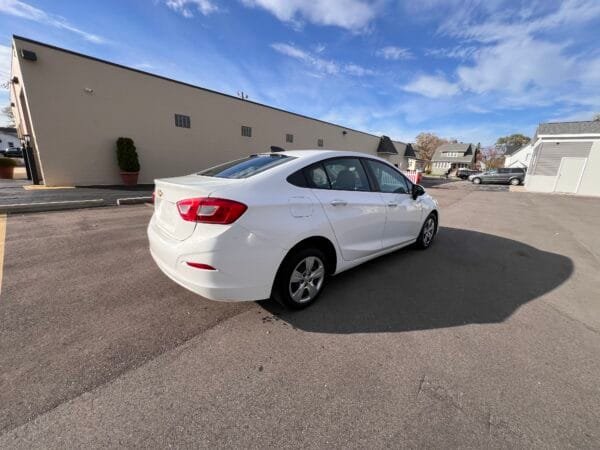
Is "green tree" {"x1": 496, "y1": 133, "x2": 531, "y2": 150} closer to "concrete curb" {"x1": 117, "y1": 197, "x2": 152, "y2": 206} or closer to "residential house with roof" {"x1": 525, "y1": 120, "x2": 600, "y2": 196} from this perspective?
"residential house with roof" {"x1": 525, "y1": 120, "x2": 600, "y2": 196}

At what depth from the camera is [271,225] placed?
228 cm

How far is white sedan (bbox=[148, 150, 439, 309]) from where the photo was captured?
2148mm

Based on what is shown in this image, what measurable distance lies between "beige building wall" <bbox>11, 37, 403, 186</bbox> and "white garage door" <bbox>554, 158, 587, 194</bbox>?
68.7 feet

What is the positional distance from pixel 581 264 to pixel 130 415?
644 centimetres

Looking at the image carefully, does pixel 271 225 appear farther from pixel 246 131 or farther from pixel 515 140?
pixel 515 140

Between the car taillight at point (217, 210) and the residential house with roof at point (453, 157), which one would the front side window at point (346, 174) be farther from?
the residential house with roof at point (453, 157)

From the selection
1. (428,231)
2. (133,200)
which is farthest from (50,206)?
(428,231)

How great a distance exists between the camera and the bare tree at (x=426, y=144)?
6043cm

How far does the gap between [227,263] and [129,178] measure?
443 inches

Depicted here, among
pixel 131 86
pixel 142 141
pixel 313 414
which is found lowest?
pixel 313 414

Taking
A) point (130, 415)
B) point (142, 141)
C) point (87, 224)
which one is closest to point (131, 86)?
point (142, 141)

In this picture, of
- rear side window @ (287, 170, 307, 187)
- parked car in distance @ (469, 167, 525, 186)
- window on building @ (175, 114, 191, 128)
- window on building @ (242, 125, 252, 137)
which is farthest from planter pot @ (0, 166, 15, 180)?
parked car in distance @ (469, 167, 525, 186)

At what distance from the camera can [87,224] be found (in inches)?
215

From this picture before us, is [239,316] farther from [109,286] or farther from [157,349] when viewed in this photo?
[109,286]
